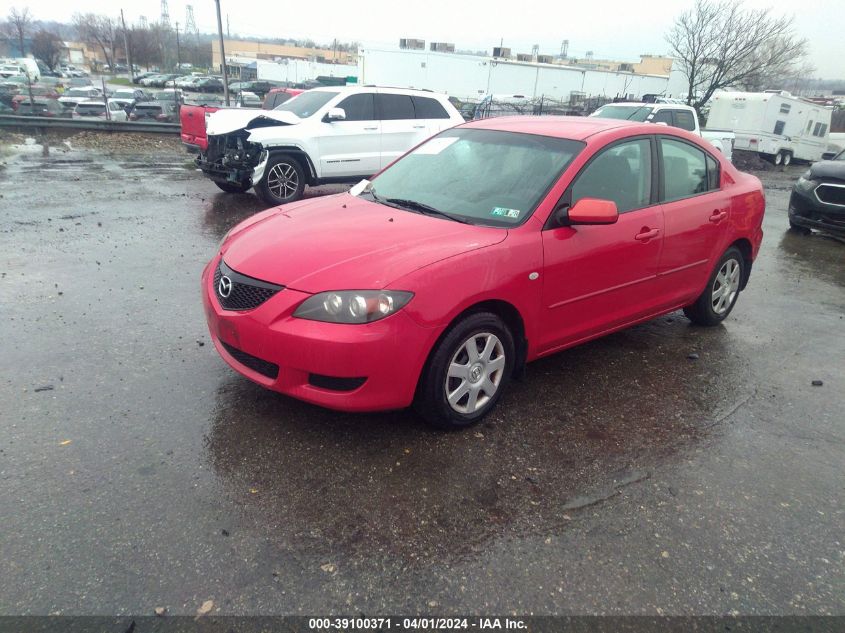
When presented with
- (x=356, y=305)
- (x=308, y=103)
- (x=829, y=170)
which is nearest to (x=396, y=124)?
(x=308, y=103)

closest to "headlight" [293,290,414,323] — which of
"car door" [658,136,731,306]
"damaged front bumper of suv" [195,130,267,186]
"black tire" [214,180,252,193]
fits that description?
"car door" [658,136,731,306]

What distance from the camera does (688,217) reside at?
444 centimetres

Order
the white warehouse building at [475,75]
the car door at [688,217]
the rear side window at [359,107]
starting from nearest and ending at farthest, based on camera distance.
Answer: the car door at [688,217] → the rear side window at [359,107] → the white warehouse building at [475,75]

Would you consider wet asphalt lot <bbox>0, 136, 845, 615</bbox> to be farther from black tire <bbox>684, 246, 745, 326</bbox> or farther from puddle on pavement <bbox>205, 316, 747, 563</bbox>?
black tire <bbox>684, 246, 745, 326</bbox>

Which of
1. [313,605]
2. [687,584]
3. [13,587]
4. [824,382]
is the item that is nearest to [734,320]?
[824,382]

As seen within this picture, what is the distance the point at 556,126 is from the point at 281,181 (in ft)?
20.4

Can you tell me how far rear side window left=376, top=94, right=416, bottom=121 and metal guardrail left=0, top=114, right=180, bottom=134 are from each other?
9292 mm

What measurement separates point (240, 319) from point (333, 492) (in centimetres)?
103

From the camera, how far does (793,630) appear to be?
88.7 inches

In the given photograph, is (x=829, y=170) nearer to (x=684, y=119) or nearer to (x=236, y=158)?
(x=684, y=119)

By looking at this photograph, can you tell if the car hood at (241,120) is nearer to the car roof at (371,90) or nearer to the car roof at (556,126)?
the car roof at (371,90)

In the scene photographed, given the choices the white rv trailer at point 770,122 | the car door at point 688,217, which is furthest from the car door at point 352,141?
the white rv trailer at point 770,122

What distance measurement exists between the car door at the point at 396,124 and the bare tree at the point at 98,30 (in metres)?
74.9

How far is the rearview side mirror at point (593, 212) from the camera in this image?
11.4 feet
